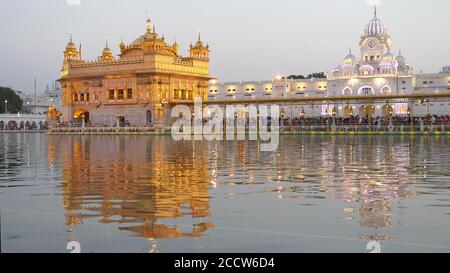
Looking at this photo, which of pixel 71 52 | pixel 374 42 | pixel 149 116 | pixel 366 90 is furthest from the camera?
pixel 374 42

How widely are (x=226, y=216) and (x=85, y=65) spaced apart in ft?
232

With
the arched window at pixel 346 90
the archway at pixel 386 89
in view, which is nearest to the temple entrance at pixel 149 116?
the arched window at pixel 346 90

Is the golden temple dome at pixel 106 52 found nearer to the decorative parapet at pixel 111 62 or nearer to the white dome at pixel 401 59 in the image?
the decorative parapet at pixel 111 62

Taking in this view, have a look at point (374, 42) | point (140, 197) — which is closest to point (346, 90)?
point (374, 42)

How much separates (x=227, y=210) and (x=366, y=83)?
10214 cm

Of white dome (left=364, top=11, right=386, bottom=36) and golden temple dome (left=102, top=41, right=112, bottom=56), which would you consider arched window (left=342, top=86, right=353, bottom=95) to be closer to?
white dome (left=364, top=11, right=386, bottom=36)

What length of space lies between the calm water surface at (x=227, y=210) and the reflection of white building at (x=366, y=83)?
88.1 metres

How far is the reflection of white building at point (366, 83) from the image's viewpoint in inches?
4087

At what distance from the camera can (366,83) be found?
108562mm

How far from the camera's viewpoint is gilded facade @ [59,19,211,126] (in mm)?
70625

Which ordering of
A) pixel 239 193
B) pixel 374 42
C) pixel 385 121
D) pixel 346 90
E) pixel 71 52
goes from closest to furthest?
pixel 239 193 → pixel 385 121 → pixel 71 52 → pixel 346 90 → pixel 374 42

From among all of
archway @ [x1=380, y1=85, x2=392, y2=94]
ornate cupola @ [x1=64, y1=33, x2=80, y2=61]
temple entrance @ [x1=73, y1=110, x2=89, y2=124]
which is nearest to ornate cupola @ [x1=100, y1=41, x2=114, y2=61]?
ornate cupola @ [x1=64, y1=33, x2=80, y2=61]

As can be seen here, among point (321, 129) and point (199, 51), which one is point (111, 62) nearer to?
point (199, 51)

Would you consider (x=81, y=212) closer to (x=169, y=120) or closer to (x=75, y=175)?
(x=75, y=175)
